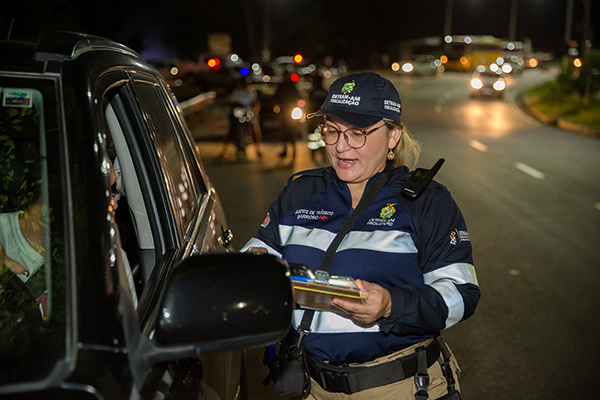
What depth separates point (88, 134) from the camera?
1.54 metres

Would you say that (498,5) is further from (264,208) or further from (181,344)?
(181,344)

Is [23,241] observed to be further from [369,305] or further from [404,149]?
[404,149]

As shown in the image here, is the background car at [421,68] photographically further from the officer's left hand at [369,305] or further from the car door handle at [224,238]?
the officer's left hand at [369,305]

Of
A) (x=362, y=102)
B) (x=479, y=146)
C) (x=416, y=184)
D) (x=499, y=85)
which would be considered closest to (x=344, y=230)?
(x=416, y=184)

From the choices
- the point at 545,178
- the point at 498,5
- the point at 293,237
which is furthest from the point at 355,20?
the point at 293,237

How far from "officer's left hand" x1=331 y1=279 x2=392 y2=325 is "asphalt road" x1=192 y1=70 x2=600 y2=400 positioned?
5.39 feet

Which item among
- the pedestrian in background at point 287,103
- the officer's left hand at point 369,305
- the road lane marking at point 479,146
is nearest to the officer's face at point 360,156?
the officer's left hand at point 369,305

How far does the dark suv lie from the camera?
133 centimetres

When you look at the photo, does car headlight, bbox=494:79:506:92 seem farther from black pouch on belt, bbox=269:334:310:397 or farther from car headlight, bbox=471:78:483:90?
black pouch on belt, bbox=269:334:310:397

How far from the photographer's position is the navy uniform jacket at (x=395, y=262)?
2.13m

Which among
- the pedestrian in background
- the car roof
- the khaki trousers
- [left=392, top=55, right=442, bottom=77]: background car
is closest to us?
the car roof

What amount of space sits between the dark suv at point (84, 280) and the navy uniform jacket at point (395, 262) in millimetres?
434

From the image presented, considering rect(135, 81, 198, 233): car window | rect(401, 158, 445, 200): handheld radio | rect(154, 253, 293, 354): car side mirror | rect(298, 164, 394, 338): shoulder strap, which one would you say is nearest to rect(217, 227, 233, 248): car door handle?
rect(135, 81, 198, 233): car window

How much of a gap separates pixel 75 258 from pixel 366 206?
1.15 metres
